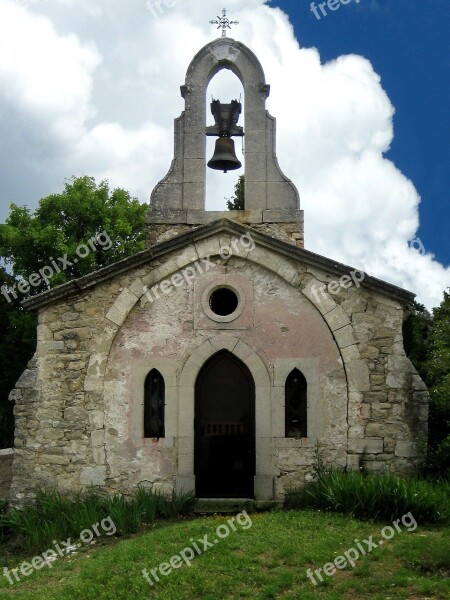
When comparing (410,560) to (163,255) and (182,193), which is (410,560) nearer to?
(163,255)

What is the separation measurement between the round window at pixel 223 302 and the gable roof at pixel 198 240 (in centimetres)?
91

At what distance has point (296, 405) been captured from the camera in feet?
35.6

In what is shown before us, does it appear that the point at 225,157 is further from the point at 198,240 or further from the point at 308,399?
the point at 308,399

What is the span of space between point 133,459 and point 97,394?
111cm

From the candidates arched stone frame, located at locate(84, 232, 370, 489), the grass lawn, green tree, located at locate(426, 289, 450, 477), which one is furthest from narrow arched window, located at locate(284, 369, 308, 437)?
green tree, located at locate(426, 289, 450, 477)

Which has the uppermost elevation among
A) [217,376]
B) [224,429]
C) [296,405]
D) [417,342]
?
[417,342]

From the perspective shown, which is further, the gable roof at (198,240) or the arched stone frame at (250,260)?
the gable roof at (198,240)

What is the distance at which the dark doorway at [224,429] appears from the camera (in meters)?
10.9

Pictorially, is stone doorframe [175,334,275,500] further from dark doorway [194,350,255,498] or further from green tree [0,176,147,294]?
green tree [0,176,147,294]

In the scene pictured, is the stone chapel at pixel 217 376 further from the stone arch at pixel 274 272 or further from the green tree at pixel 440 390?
the green tree at pixel 440 390

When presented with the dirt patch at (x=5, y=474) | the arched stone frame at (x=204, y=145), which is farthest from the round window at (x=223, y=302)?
the dirt patch at (x=5, y=474)

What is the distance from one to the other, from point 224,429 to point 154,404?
1134 millimetres

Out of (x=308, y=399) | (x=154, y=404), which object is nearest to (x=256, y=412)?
(x=308, y=399)

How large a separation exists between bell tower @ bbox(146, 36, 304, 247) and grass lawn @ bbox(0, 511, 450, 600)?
16.1ft
